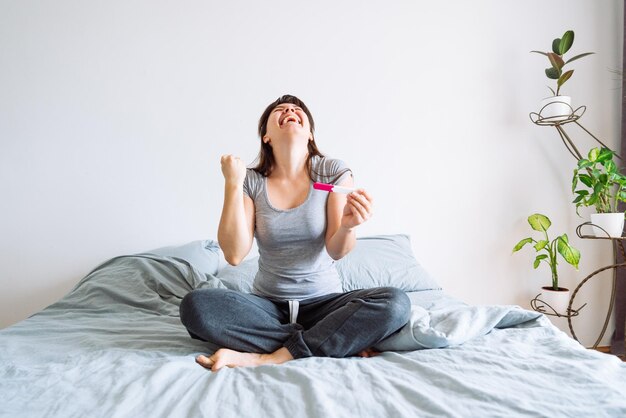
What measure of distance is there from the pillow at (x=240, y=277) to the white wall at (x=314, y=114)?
1.24 feet

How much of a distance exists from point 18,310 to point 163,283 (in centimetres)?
87

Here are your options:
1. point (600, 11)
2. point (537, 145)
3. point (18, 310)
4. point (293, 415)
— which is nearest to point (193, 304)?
point (293, 415)

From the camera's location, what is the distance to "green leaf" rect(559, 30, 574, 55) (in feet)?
5.75

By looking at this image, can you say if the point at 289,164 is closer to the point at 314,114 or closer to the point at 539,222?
the point at 314,114

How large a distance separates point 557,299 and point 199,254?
167 centimetres

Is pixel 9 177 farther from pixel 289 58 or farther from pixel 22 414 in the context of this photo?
pixel 22 414

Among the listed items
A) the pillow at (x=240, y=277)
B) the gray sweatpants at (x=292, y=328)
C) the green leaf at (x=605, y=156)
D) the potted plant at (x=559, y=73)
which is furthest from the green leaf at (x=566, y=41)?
the pillow at (x=240, y=277)

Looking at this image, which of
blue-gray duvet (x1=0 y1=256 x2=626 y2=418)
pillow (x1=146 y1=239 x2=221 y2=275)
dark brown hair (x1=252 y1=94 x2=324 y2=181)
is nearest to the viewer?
blue-gray duvet (x1=0 y1=256 x2=626 y2=418)

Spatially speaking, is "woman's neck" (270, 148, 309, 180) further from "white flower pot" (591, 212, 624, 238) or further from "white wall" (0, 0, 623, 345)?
"white flower pot" (591, 212, 624, 238)

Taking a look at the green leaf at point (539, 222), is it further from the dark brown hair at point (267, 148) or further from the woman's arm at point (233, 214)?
the woman's arm at point (233, 214)

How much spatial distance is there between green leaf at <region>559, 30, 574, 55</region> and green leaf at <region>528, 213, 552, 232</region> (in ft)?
2.57

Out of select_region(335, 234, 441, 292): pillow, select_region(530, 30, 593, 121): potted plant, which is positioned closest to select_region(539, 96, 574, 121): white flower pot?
select_region(530, 30, 593, 121): potted plant

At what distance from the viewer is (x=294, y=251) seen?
110 centimetres

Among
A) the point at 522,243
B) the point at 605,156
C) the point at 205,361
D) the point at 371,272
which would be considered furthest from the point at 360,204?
the point at 605,156
